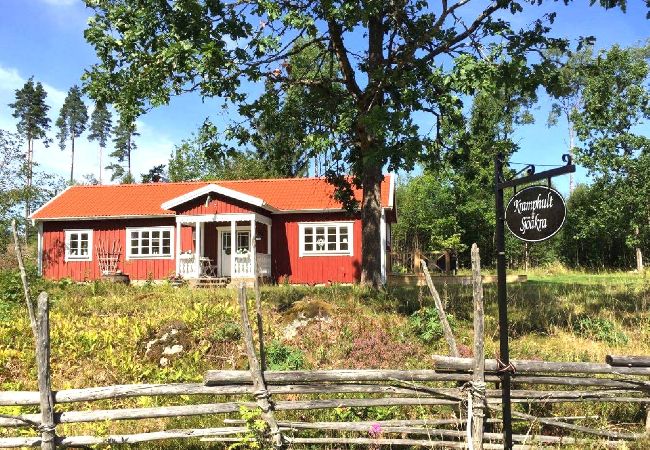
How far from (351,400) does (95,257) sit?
20.4 metres

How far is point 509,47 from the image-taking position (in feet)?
34.9

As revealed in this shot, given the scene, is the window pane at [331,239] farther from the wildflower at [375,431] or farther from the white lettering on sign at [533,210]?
the white lettering on sign at [533,210]

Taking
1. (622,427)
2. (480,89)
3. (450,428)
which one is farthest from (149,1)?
(622,427)

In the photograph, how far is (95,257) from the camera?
23.0 metres

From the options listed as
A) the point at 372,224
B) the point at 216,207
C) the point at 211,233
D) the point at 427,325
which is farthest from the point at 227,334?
the point at 211,233

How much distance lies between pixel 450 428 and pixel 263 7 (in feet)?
27.1

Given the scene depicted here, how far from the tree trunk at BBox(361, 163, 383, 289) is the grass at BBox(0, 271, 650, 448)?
1.02m

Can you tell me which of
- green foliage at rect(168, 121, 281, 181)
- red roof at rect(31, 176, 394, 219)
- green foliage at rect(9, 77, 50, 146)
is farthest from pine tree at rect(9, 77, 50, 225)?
red roof at rect(31, 176, 394, 219)

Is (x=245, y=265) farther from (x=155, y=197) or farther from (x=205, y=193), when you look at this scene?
(x=155, y=197)

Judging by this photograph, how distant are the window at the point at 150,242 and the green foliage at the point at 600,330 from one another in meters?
17.1

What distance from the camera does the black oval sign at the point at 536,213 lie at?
13.4ft

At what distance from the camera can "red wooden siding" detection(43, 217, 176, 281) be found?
22594 mm

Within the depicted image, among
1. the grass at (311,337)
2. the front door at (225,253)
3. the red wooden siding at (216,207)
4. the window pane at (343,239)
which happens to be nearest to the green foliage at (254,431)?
the grass at (311,337)

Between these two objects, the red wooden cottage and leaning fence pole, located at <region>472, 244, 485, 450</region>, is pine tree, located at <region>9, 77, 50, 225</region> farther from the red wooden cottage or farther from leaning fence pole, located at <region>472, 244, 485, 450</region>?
leaning fence pole, located at <region>472, 244, 485, 450</region>
